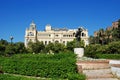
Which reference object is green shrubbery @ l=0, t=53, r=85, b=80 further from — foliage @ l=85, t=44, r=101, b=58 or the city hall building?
the city hall building

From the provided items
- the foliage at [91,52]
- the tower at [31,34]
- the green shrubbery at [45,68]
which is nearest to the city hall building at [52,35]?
the tower at [31,34]

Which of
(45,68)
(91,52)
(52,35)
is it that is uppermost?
(52,35)

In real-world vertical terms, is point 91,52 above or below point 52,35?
below

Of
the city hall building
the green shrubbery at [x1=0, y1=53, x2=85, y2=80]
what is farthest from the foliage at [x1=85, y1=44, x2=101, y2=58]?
the city hall building

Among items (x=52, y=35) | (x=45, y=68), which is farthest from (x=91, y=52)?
(x=52, y=35)

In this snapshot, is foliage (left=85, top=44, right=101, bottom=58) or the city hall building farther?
the city hall building

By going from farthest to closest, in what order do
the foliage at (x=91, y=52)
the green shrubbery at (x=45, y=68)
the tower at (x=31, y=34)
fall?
the tower at (x=31, y=34) → the foliage at (x=91, y=52) → the green shrubbery at (x=45, y=68)

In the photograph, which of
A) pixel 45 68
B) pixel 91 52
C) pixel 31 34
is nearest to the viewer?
pixel 45 68

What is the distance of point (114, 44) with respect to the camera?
51.9 m

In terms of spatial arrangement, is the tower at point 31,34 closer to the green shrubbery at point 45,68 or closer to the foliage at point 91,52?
the foliage at point 91,52

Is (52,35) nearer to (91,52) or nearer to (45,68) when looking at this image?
(91,52)

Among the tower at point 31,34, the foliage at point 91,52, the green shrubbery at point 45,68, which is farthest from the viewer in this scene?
the tower at point 31,34

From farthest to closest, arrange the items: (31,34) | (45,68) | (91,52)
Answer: (31,34) < (91,52) < (45,68)

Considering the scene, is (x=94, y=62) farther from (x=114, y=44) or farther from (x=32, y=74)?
(x=114, y=44)
